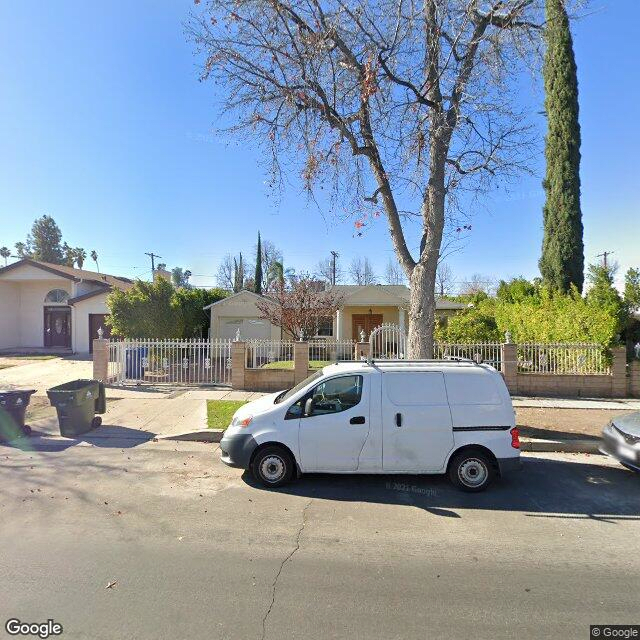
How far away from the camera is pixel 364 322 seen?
75.7 feet

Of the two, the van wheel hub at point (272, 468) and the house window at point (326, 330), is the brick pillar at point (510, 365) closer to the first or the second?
the van wheel hub at point (272, 468)

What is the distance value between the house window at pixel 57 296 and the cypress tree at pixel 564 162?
25.0m

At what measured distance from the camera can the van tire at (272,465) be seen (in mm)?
5359

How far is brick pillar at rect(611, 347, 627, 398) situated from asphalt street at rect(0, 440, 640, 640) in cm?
635

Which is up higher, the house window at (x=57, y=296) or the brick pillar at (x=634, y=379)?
the house window at (x=57, y=296)

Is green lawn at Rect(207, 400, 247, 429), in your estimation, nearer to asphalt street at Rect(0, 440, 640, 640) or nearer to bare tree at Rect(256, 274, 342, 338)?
asphalt street at Rect(0, 440, 640, 640)

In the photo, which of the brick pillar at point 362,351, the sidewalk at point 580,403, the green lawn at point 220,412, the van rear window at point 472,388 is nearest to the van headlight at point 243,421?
the green lawn at point 220,412

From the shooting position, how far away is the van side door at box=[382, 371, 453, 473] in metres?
5.30

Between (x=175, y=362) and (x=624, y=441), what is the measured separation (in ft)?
37.3

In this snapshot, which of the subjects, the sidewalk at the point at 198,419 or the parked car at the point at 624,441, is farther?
the sidewalk at the point at 198,419

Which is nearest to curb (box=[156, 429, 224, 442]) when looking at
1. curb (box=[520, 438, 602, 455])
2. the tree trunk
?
the tree trunk

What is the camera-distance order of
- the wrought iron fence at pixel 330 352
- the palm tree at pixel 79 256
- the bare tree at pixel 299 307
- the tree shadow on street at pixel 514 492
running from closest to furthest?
the tree shadow on street at pixel 514 492
the wrought iron fence at pixel 330 352
the bare tree at pixel 299 307
the palm tree at pixel 79 256

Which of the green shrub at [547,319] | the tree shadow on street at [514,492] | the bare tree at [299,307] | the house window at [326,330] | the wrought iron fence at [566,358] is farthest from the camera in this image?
the house window at [326,330]

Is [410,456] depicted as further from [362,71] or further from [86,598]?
[362,71]
